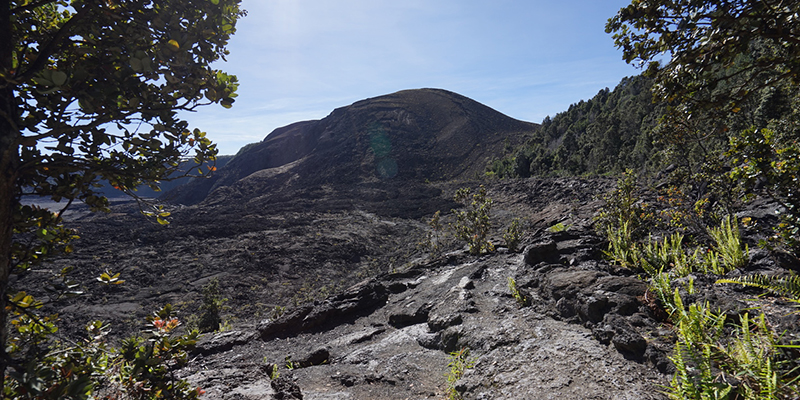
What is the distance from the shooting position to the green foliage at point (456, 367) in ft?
13.5

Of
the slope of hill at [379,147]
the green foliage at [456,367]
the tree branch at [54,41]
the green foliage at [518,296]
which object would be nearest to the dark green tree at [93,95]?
the tree branch at [54,41]

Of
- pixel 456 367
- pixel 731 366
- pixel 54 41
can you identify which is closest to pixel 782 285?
pixel 731 366

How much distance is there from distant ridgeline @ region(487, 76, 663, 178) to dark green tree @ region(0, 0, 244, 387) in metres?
27.6

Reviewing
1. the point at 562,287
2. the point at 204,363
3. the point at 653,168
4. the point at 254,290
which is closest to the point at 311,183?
the point at 254,290

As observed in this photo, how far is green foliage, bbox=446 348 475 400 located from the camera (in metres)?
4.13

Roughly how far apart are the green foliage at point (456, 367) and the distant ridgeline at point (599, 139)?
2452 cm

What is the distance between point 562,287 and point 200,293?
21876 mm

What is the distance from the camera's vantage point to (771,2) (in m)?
2.69

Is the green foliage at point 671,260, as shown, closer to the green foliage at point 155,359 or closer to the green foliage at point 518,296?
the green foliage at point 518,296

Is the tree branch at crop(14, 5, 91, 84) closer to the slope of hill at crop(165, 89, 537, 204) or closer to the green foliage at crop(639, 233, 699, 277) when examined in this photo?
the green foliage at crop(639, 233, 699, 277)

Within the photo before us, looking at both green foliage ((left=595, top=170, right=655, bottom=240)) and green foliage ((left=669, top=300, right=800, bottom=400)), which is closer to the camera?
green foliage ((left=669, top=300, right=800, bottom=400))

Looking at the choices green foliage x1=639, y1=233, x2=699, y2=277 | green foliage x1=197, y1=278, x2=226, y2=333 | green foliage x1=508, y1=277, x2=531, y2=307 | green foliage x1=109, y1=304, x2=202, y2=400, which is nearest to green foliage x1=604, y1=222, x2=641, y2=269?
green foliage x1=639, y1=233, x2=699, y2=277

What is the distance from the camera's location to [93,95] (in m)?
1.96

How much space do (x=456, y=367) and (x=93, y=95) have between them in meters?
4.82
